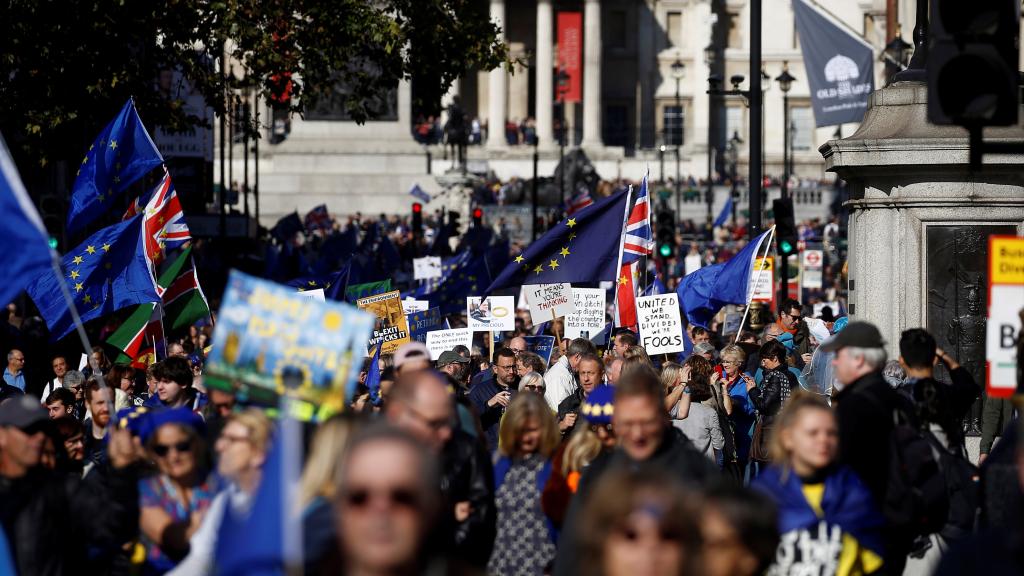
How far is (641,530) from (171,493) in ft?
8.63

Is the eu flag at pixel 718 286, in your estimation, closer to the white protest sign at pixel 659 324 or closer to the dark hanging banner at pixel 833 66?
the white protest sign at pixel 659 324

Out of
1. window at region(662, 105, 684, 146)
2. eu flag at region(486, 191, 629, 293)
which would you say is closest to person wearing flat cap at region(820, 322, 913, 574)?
eu flag at region(486, 191, 629, 293)

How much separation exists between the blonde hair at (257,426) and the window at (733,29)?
277ft

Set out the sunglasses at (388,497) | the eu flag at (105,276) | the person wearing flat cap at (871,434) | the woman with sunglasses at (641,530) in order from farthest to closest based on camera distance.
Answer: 1. the eu flag at (105,276)
2. the person wearing flat cap at (871,434)
3. the woman with sunglasses at (641,530)
4. the sunglasses at (388,497)

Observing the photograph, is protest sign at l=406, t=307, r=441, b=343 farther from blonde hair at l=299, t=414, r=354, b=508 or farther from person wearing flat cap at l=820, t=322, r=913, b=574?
blonde hair at l=299, t=414, r=354, b=508

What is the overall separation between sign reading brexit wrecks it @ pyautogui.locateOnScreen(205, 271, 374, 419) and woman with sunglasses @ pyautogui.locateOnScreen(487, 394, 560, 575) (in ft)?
5.61

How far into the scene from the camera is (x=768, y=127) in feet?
295

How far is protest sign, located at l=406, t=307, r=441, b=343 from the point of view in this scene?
17.1 meters

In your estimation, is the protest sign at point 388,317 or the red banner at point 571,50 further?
the red banner at point 571,50

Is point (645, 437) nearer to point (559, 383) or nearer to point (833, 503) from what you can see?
point (833, 503)

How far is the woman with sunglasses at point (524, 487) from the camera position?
757 centimetres

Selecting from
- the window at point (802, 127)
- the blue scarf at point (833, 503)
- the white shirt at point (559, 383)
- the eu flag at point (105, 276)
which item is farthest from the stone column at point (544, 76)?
the blue scarf at point (833, 503)

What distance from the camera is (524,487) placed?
7.68m

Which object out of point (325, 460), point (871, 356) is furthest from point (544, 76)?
point (325, 460)
